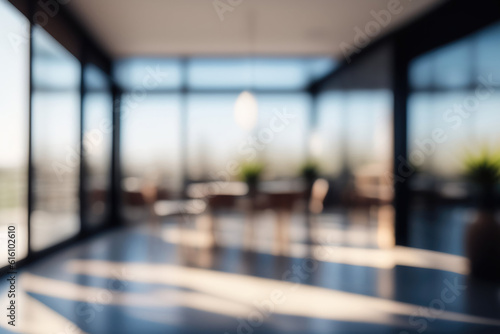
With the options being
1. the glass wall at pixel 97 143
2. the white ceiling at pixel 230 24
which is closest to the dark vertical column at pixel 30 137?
the white ceiling at pixel 230 24

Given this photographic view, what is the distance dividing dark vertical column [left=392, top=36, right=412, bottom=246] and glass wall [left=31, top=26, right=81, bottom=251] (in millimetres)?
4210

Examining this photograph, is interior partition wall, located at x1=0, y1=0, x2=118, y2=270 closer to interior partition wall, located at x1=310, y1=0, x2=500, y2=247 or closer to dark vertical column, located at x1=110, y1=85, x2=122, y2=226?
dark vertical column, located at x1=110, y1=85, x2=122, y2=226

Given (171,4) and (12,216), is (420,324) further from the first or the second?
(171,4)

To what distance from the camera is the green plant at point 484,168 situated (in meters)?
3.06

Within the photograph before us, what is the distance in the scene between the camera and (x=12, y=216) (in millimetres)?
3273

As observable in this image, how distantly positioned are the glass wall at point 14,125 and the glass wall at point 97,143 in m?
1.47

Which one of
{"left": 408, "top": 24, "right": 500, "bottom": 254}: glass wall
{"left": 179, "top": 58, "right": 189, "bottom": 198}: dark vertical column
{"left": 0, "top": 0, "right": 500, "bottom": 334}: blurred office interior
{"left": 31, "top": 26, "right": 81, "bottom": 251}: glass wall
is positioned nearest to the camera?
{"left": 0, "top": 0, "right": 500, "bottom": 334}: blurred office interior

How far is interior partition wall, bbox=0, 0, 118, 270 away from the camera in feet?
10.5

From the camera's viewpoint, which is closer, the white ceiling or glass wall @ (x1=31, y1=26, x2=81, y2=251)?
glass wall @ (x1=31, y1=26, x2=81, y2=251)

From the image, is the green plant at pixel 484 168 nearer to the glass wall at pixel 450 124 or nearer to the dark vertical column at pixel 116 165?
the glass wall at pixel 450 124

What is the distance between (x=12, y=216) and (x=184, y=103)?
3.83m

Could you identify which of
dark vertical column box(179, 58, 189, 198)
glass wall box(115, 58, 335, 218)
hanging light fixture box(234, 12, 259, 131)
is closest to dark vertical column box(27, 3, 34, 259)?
hanging light fixture box(234, 12, 259, 131)

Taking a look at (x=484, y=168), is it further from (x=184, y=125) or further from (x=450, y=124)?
(x=184, y=125)

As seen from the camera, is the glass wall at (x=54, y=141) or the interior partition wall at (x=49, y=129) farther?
the glass wall at (x=54, y=141)
